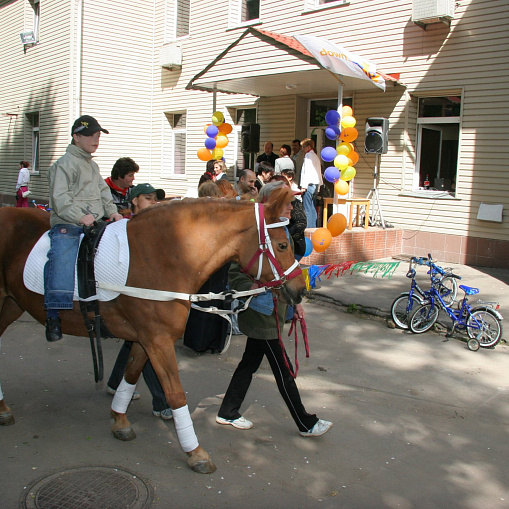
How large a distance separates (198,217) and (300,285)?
0.82m

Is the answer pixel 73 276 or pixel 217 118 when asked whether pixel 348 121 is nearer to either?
pixel 217 118

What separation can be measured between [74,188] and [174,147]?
15179 mm

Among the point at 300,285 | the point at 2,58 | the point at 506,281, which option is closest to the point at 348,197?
the point at 506,281

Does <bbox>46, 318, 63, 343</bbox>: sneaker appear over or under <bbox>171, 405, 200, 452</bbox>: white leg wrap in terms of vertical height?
over

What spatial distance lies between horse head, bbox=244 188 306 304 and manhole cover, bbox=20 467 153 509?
1.58 metres

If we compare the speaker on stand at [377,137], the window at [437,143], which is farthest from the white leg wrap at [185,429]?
the window at [437,143]

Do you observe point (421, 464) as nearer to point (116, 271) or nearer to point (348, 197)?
point (116, 271)

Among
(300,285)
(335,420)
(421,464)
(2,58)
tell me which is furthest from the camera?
(2,58)

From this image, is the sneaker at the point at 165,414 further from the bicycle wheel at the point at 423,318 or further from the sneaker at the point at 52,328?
the bicycle wheel at the point at 423,318

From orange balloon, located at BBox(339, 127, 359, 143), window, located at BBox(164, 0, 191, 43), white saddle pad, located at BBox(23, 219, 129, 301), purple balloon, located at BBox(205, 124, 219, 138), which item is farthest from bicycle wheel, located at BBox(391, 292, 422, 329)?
window, located at BBox(164, 0, 191, 43)

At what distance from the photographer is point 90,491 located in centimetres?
347

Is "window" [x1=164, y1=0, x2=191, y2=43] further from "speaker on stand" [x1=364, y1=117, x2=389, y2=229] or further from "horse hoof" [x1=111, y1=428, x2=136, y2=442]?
"horse hoof" [x1=111, y1=428, x2=136, y2=442]

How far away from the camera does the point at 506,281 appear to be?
9.68 meters

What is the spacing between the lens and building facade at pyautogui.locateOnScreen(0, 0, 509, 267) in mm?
10984
